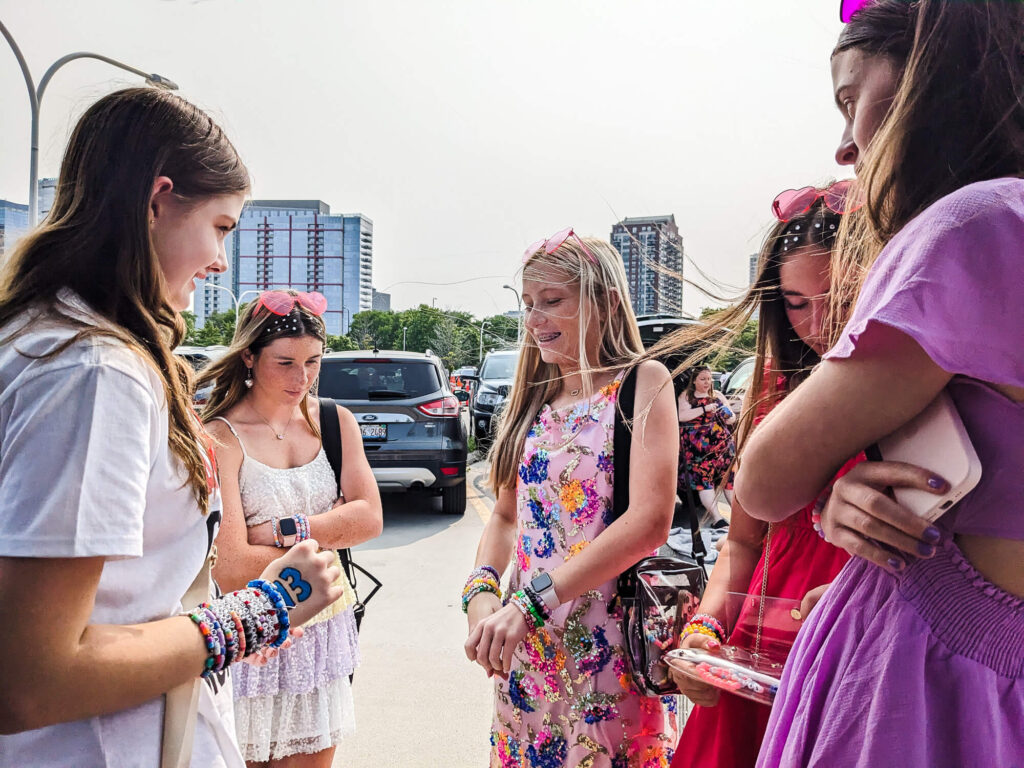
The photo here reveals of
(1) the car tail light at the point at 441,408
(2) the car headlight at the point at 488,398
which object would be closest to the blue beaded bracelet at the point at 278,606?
(1) the car tail light at the point at 441,408

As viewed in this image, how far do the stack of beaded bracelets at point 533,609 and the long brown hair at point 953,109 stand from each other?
123 cm

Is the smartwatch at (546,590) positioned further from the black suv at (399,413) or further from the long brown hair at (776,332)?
the black suv at (399,413)

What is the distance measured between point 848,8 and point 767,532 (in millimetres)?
1039

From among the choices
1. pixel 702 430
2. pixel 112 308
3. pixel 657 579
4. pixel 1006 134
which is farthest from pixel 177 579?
pixel 702 430

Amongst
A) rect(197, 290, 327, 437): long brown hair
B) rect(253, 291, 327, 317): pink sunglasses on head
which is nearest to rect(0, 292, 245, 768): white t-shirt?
rect(197, 290, 327, 437): long brown hair

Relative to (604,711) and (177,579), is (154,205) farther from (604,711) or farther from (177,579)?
(604,711)

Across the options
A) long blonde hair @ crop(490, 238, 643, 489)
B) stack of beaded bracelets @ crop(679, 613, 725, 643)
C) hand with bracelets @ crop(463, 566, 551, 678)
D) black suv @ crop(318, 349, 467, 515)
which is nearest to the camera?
stack of beaded bracelets @ crop(679, 613, 725, 643)

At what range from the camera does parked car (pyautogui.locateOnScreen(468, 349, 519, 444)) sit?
41.3 feet

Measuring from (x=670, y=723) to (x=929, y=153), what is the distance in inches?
63.3

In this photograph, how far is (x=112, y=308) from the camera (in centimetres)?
107

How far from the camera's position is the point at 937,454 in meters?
0.73

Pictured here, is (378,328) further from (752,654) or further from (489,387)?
(752,654)

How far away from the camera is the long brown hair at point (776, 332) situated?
152cm

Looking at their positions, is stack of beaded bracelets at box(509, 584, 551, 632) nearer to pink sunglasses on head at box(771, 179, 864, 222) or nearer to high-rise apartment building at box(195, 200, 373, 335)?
pink sunglasses on head at box(771, 179, 864, 222)
